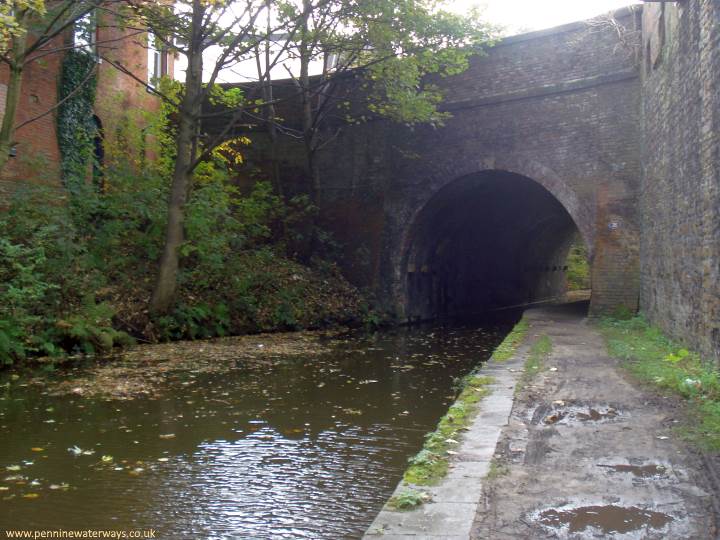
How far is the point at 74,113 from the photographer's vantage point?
1584 cm

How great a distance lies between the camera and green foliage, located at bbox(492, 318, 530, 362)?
8734 millimetres

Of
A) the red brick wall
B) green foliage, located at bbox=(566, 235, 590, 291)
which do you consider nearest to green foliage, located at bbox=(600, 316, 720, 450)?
the red brick wall

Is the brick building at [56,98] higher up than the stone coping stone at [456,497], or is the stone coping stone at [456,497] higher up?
the brick building at [56,98]

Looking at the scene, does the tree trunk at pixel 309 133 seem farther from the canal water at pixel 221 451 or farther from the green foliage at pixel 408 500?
the green foliage at pixel 408 500

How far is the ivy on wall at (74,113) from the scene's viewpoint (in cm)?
1548

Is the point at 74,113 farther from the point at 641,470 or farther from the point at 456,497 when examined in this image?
the point at 641,470

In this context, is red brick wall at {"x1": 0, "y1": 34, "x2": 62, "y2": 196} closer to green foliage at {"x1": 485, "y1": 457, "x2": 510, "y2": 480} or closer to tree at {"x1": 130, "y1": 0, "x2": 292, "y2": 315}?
tree at {"x1": 130, "y1": 0, "x2": 292, "y2": 315}

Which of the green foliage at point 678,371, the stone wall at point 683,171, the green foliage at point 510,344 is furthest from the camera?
the green foliage at point 510,344

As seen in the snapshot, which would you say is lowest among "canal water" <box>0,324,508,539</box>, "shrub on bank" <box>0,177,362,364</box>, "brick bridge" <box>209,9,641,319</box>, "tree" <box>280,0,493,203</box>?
"canal water" <box>0,324,508,539</box>

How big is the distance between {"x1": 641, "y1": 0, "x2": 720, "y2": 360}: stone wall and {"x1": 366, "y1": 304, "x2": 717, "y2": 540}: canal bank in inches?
67.0

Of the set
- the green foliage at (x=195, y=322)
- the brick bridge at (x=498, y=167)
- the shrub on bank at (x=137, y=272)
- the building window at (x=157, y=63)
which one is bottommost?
the green foliage at (x=195, y=322)

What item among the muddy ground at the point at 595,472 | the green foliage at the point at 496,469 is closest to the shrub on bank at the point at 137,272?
the muddy ground at the point at 595,472

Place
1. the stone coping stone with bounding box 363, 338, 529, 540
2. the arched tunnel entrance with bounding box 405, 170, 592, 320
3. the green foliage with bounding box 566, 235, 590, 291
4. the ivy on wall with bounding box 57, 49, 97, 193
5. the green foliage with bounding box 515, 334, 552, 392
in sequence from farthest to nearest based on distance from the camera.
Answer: the green foliage with bounding box 566, 235, 590, 291, the arched tunnel entrance with bounding box 405, 170, 592, 320, the ivy on wall with bounding box 57, 49, 97, 193, the green foliage with bounding box 515, 334, 552, 392, the stone coping stone with bounding box 363, 338, 529, 540

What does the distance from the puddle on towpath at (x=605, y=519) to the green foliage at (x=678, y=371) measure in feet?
4.17
